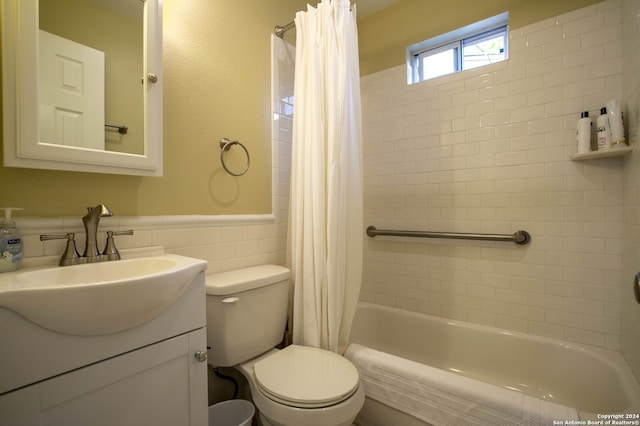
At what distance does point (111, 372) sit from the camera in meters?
0.69

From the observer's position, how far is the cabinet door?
1.93 feet

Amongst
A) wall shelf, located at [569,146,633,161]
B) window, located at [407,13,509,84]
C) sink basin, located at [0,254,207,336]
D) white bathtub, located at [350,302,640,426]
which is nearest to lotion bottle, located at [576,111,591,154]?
wall shelf, located at [569,146,633,161]

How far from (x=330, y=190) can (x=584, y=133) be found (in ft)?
4.28

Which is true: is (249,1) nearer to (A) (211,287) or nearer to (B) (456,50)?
(B) (456,50)

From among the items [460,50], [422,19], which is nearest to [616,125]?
[460,50]

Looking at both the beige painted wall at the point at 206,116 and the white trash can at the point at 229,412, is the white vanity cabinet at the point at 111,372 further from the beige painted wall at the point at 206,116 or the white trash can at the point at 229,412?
the beige painted wall at the point at 206,116

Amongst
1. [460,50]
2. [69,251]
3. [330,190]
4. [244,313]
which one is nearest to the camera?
[69,251]

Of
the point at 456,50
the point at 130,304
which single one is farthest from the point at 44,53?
the point at 456,50

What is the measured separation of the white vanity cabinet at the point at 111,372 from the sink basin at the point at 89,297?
1.0 inches

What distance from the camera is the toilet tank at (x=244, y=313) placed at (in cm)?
112

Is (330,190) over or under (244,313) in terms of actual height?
over

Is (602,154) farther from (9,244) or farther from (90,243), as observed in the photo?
(9,244)

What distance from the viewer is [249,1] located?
152cm

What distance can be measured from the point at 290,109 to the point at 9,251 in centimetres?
142
